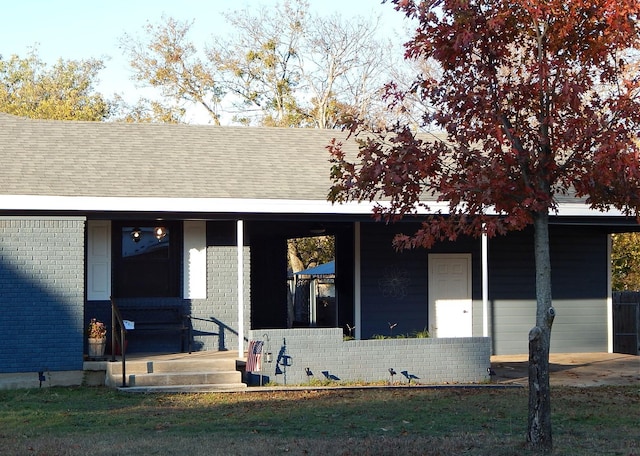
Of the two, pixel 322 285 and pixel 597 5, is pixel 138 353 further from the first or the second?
pixel 322 285

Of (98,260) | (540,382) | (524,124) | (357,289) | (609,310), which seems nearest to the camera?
(540,382)

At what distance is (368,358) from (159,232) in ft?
14.4

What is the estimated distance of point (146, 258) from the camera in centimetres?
1678

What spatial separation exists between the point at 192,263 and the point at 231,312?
1095 mm

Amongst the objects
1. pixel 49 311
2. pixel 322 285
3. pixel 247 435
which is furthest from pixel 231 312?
pixel 322 285

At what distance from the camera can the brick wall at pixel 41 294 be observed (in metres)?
14.6

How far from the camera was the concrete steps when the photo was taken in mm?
14273

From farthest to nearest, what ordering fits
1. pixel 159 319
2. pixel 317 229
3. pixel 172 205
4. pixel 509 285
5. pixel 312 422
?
pixel 317 229
pixel 509 285
pixel 159 319
pixel 172 205
pixel 312 422

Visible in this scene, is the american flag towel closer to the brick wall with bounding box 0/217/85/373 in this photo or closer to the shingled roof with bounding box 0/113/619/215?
the shingled roof with bounding box 0/113/619/215

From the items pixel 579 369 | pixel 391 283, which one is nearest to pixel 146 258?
pixel 391 283

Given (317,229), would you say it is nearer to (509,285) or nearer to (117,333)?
(509,285)

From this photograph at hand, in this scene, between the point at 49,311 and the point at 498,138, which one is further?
the point at 49,311

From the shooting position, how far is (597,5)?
28.2 feet

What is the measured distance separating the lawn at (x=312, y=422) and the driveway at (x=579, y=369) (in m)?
0.97
